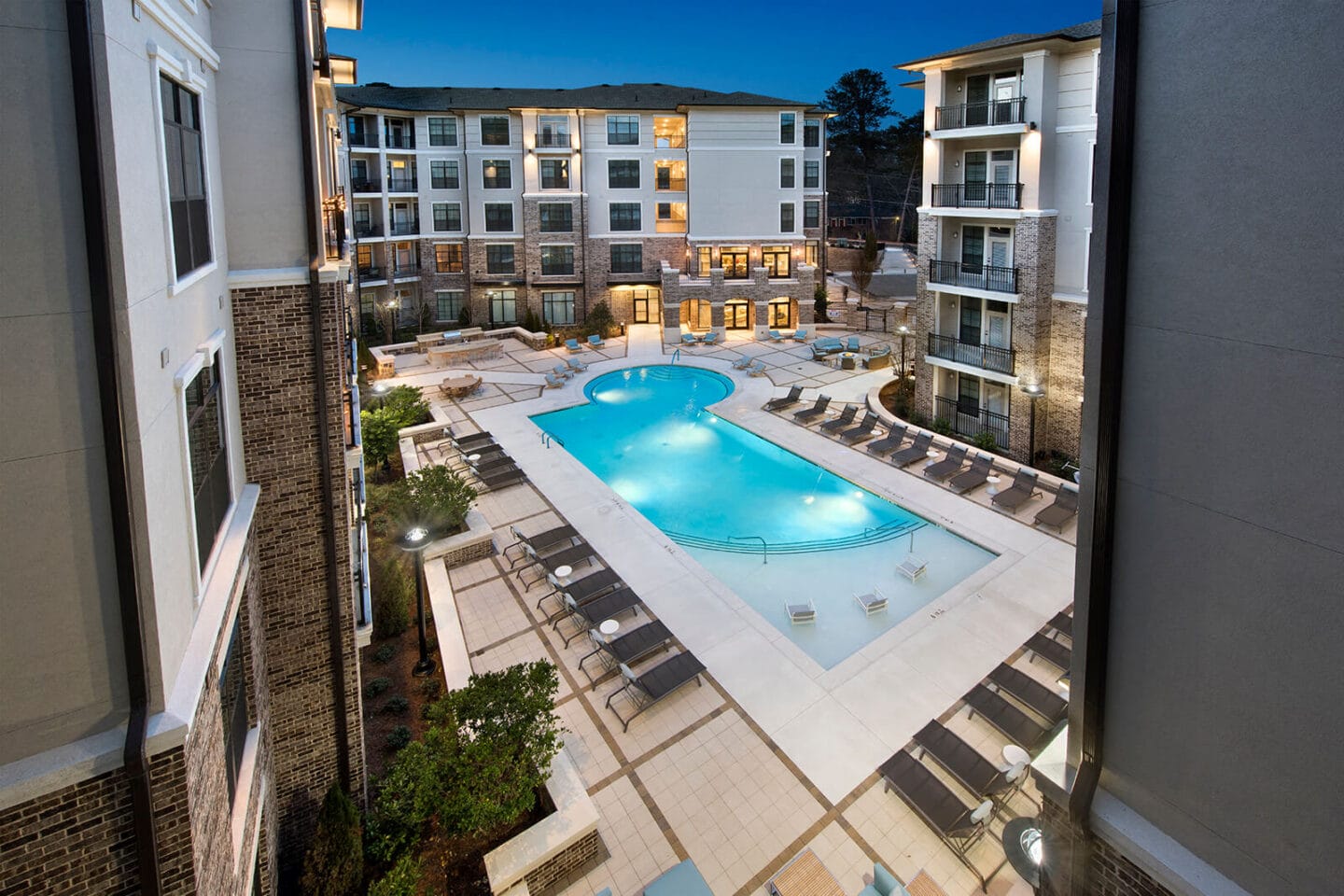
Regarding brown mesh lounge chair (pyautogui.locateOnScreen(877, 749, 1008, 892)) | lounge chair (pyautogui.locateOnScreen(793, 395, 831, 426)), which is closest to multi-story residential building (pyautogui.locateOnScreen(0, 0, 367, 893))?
brown mesh lounge chair (pyautogui.locateOnScreen(877, 749, 1008, 892))

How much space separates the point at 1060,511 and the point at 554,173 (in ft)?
94.6

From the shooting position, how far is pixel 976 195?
2078 cm

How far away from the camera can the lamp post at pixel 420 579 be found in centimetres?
1137

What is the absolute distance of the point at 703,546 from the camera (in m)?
16.1

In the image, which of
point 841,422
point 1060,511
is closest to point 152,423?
point 1060,511

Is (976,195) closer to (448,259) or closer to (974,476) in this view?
(974,476)

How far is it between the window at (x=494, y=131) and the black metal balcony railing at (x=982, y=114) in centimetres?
2280

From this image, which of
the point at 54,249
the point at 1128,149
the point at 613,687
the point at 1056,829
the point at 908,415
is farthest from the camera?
the point at 908,415

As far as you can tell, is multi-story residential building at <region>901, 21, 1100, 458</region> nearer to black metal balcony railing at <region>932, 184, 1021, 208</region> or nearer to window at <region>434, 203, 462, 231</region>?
black metal balcony railing at <region>932, 184, 1021, 208</region>

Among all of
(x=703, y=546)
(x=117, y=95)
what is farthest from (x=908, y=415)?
(x=117, y=95)

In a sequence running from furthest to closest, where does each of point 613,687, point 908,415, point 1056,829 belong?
point 908,415
point 613,687
point 1056,829

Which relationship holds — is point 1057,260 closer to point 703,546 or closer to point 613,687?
point 703,546

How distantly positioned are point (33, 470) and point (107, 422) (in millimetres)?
415

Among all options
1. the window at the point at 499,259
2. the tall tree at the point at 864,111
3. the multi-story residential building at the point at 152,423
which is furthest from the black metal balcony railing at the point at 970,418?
the tall tree at the point at 864,111
